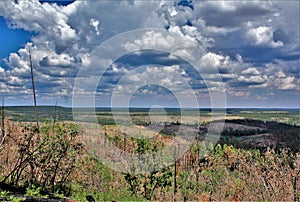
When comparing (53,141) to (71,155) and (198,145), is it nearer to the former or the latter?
(71,155)

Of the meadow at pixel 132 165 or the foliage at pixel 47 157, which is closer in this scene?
the foliage at pixel 47 157

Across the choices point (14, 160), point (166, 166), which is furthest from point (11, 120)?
point (166, 166)

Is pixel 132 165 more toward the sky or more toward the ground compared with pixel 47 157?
more toward the ground

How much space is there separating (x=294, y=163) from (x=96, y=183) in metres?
6.18

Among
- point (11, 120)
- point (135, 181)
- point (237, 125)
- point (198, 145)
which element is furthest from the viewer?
point (237, 125)

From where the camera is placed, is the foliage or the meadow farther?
the meadow

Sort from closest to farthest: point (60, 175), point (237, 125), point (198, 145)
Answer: point (60, 175), point (198, 145), point (237, 125)

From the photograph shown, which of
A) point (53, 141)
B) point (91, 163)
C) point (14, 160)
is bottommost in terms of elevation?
point (91, 163)

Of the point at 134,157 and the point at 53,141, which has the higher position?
the point at 53,141

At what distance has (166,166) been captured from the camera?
536 inches

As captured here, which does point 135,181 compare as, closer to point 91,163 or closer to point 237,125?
point 91,163

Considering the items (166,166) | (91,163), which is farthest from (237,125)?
(91,163)

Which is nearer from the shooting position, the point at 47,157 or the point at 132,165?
the point at 47,157

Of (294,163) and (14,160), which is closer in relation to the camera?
(14,160)
